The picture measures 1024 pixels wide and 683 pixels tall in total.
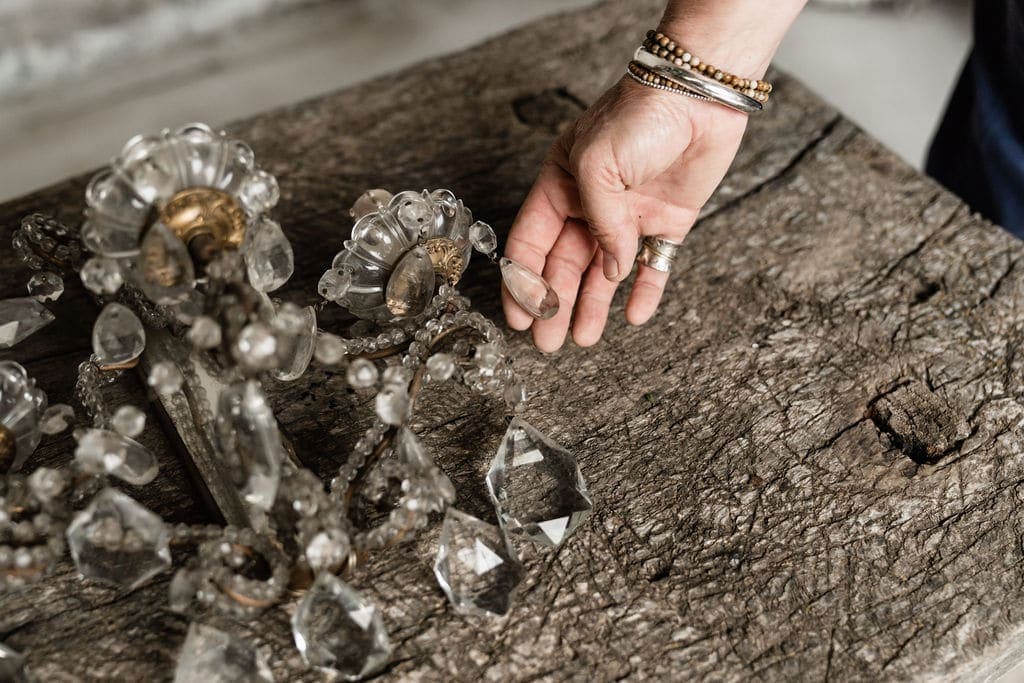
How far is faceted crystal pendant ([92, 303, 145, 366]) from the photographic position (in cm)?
80

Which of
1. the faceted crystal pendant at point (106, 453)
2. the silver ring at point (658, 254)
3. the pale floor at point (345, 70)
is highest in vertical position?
the silver ring at point (658, 254)

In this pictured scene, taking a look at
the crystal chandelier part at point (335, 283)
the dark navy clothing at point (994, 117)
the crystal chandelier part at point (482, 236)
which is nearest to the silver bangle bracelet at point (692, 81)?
the crystal chandelier part at point (482, 236)

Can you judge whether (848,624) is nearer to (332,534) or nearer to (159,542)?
(332,534)

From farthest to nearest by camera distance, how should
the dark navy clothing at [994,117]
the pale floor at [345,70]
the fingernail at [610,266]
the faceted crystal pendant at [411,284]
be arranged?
the pale floor at [345,70], the dark navy clothing at [994,117], the fingernail at [610,266], the faceted crystal pendant at [411,284]

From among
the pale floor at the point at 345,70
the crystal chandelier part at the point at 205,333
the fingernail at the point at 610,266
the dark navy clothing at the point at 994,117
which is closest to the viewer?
the crystal chandelier part at the point at 205,333

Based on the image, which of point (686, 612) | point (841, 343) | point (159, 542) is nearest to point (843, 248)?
point (841, 343)

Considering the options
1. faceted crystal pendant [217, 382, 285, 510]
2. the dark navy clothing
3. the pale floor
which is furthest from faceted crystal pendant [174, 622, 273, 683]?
the pale floor

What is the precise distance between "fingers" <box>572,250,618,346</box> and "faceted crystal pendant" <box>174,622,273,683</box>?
47 cm

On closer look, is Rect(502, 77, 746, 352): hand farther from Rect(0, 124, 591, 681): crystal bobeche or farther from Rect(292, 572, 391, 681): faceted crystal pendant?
Rect(292, 572, 391, 681): faceted crystal pendant

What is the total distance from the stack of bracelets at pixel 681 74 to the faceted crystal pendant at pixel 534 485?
0.41 metres

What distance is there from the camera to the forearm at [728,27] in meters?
1.03

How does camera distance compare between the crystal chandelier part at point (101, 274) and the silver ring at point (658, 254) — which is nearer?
the crystal chandelier part at point (101, 274)

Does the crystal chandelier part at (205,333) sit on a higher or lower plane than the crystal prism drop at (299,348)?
higher

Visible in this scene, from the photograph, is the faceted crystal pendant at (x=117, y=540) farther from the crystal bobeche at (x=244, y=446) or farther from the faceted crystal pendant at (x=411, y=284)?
the faceted crystal pendant at (x=411, y=284)
